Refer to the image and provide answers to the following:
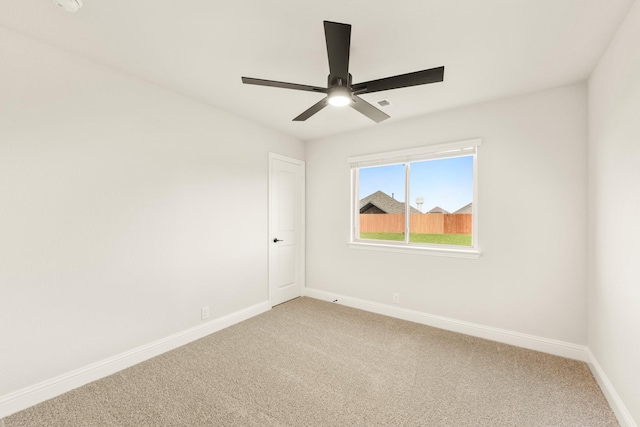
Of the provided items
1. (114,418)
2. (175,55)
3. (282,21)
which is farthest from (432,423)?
(175,55)

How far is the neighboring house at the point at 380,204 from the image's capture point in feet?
11.9

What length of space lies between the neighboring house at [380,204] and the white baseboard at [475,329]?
1.28m

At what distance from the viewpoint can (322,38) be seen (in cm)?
182

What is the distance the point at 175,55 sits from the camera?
80.6 inches

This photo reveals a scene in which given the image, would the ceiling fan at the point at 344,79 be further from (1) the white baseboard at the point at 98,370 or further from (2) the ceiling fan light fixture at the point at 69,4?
(1) the white baseboard at the point at 98,370

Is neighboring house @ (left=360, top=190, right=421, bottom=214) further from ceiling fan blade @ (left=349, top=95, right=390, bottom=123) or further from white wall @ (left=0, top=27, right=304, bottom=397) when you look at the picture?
white wall @ (left=0, top=27, right=304, bottom=397)

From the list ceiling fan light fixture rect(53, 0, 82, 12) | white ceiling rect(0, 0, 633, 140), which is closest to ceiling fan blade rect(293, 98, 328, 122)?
white ceiling rect(0, 0, 633, 140)

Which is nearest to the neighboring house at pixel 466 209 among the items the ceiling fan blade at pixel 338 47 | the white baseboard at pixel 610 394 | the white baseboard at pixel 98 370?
the white baseboard at pixel 610 394

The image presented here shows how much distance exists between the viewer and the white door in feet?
12.3

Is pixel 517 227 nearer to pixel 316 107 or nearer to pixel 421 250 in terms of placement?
pixel 421 250

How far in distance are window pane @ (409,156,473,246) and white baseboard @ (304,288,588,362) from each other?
0.90 m

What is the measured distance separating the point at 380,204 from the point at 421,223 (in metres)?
0.64

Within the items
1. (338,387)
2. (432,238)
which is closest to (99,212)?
(338,387)

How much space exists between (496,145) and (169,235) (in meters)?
3.48
